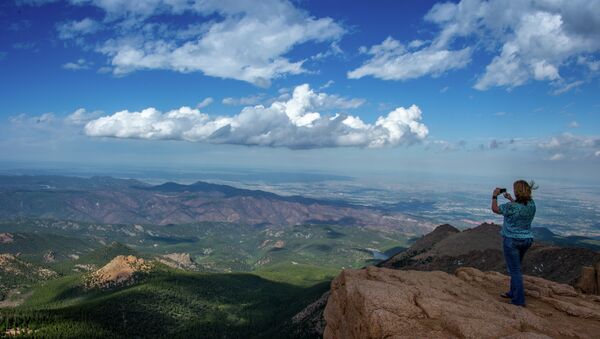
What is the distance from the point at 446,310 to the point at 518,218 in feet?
21.9

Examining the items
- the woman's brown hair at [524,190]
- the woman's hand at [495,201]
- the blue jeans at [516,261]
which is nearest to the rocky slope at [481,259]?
the blue jeans at [516,261]

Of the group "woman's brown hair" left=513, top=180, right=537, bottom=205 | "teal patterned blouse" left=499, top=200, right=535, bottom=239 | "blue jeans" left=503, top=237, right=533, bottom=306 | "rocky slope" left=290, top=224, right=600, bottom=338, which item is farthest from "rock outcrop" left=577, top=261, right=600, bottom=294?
"woman's brown hair" left=513, top=180, right=537, bottom=205

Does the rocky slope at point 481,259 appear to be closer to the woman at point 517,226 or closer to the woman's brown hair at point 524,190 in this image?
the woman at point 517,226

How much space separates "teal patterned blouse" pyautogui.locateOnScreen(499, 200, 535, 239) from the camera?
70.1 ft

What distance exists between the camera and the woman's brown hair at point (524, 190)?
70.3 feet

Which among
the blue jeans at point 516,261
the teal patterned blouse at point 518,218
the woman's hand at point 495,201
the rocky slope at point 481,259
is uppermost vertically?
the woman's hand at point 495,201

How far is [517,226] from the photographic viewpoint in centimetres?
2192

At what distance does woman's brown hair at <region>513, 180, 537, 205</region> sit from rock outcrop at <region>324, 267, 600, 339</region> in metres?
5.80

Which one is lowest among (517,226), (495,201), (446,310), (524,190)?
(446,310)

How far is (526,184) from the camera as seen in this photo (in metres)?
21.6

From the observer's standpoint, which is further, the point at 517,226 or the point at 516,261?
the point at 516,261

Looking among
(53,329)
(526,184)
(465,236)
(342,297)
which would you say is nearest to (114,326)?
(53,329)

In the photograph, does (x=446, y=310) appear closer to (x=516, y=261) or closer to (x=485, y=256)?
(x=516, y=261)

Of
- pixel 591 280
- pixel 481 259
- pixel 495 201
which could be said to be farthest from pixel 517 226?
pixel 481 259
